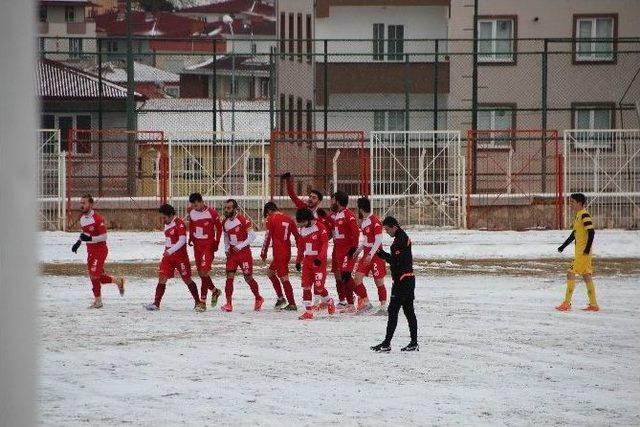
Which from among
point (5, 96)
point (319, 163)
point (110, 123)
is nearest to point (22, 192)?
point (5, 96)

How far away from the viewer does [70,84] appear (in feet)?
167

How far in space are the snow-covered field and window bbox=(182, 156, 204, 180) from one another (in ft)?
8.28

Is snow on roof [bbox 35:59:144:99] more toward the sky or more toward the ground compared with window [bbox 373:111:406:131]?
more toward the sky

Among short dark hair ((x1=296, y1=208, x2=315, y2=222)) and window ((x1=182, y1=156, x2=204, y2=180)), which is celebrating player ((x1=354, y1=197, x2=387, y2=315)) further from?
window ((x1=182, y1=156, x2=204, y2=180))

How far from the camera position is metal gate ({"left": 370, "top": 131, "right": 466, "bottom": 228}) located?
1326 inches

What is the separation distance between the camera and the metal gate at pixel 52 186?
3231 centimetres

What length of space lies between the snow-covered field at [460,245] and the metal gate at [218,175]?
210cm

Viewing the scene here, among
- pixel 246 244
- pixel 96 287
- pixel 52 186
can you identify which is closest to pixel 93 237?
pixel 96 287

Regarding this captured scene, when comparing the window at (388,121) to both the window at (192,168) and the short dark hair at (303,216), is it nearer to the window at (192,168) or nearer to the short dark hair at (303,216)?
the window at (192,168)

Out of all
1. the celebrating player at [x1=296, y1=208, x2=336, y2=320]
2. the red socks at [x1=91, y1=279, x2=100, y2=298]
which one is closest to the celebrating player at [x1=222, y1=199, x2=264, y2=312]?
the celebrating player at [x1=296, y1=208, x2=336, y2=320]

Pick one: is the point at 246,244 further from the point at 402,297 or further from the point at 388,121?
the point at 388,121

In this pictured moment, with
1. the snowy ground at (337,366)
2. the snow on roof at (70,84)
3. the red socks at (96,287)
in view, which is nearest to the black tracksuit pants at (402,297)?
the snowy ground at (337,366)

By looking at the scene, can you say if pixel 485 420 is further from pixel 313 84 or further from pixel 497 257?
pixel 313 84

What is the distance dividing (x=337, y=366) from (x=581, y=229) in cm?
549
